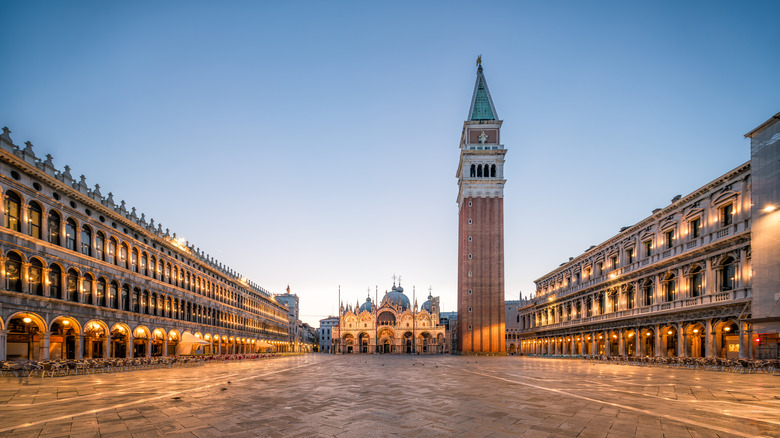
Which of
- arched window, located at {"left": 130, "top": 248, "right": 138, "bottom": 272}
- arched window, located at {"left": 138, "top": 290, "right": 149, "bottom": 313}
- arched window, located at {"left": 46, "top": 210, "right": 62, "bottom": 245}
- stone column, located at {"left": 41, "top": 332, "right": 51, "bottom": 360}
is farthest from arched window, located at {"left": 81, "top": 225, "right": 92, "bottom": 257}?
arched window, located at {"left": 138, "top": 290, "right": 149, "bottom": 313}

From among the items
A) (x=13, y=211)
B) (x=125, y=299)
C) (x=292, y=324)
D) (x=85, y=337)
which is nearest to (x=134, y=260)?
(x=125, y=299)

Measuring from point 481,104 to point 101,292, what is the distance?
226 ft

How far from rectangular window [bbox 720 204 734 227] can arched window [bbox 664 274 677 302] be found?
643 centimetres

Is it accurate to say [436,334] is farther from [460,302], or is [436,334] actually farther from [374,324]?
[460,302]

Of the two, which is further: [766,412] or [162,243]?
[162,243]

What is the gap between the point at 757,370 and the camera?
23.9m

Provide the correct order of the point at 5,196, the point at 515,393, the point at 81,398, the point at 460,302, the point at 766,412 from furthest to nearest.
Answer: the point at 460,302 < the point at 5,196 < the point at 515,393 < the point at 81,398 < the point at 766,412

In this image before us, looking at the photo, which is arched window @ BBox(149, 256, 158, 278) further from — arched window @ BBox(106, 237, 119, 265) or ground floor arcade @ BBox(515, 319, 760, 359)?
ground floor arcade @ BBox(515, 319, 760, 359)

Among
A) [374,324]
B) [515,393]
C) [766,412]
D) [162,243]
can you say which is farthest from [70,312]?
[374,324]

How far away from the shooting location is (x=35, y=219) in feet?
85.4

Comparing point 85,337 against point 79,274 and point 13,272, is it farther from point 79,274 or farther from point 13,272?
point 13,272

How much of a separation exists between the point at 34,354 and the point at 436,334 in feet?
296

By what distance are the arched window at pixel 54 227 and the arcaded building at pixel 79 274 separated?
61mm

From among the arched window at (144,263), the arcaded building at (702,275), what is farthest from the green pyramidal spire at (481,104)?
the arched window at (144,263)
